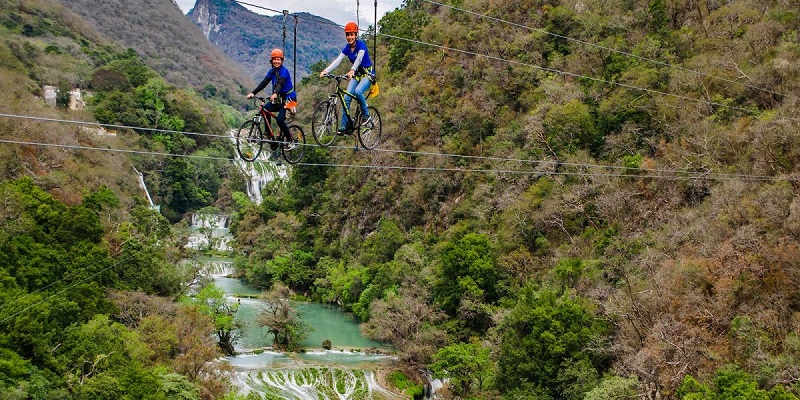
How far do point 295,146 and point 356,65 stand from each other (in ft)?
6.70

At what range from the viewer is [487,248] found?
103 feet

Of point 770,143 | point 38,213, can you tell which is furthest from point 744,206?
point 38,213

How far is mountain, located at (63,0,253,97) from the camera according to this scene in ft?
506

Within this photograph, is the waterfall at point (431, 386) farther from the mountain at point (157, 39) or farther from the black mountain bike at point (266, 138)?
the mountain at point (157, 39)

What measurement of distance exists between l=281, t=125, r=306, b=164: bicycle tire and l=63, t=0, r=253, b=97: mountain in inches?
5443

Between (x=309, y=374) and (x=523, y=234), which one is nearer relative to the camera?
(x=309, y=374)

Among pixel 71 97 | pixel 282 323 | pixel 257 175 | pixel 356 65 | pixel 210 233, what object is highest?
pixel 356 65

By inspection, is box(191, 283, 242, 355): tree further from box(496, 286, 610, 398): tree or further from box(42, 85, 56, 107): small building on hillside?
box(42, 85, 56, 107): small building on hillside

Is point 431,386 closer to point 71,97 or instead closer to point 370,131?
point 370,131

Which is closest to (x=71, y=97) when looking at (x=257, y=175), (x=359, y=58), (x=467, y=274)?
(x=257, y=175)

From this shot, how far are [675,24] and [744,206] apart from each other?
16.4 m

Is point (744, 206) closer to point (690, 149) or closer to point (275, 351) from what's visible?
point (690, 149)

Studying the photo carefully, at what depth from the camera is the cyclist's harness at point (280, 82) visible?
1084 centimetres

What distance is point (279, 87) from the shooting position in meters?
11.0
